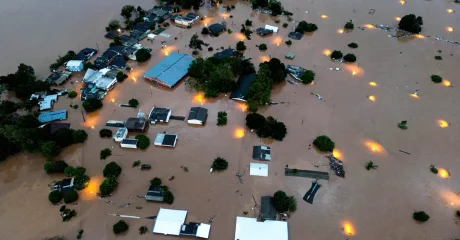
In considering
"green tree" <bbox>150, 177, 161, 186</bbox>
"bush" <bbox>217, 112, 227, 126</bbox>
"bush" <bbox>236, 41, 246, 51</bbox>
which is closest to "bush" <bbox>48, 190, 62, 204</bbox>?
"green tree" <bbox>150, 177, 161, 186</bbox>

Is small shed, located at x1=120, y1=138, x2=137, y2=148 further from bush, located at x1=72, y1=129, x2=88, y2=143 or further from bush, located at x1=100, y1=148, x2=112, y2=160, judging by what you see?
bush, located at x1=72, y1=129, x2=88, y2=143

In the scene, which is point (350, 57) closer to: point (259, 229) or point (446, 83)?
point (446, 83)

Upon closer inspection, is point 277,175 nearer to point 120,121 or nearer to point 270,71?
point 270,71

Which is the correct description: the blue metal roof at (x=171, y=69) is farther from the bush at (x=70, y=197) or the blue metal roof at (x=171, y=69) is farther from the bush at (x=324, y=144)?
the bush at (x=324, y=144)

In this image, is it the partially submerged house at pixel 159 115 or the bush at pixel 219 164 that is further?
the partially submerged house at pixel 159 115

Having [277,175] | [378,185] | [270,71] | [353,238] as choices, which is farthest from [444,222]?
[270,71]

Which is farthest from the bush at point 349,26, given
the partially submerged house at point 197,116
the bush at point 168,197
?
the bush at point 168,197
